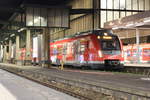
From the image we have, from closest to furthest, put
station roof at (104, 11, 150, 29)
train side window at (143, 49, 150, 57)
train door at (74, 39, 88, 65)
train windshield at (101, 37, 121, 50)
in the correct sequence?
1. train windshield at (101, 37, 121, 50)
2. train door at (74, 39, 88, 65)
3. station roof at (104, 11, 150, 29)
4. train side window at (143, 49, 150, 57)

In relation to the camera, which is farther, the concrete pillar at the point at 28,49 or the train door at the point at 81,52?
the concrete pillar at the point at 28,49

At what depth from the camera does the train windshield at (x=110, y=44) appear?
26953 millimetres

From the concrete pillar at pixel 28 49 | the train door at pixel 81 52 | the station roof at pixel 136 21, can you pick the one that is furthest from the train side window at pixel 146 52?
the concrete pillar at pixel 28 49

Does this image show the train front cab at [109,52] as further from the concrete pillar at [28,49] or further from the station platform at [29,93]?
the concrete pillar at [28,49]

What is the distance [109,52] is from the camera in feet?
88.8

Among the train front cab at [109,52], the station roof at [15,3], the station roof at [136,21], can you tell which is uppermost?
the station roof at [15,3]

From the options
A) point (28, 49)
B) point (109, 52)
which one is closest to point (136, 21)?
point (109, 52)

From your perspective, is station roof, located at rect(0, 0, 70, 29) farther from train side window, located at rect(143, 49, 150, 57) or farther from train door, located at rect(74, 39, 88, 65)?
train door, located at rect(74, 39, 88, 65)

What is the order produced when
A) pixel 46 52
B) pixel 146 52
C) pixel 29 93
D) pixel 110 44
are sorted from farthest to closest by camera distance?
pixel 146 52
pixel 46 52
pixel 110 44
pixel 29 93

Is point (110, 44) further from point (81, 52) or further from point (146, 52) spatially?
point (146, 52)

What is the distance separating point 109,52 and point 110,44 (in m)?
0.75

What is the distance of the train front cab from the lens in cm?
2673

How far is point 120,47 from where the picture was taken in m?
27.7

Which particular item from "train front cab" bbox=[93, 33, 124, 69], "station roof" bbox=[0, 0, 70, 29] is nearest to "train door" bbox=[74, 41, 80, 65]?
"train front cab" bbox=[93, 33, 124, 69]
